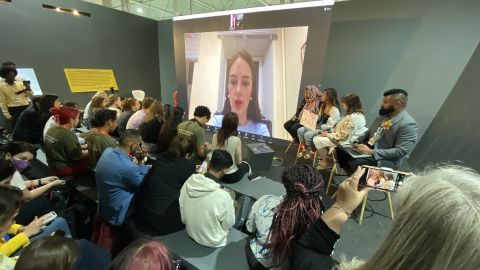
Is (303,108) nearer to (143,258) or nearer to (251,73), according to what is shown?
(251,73)

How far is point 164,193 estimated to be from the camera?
1840mm

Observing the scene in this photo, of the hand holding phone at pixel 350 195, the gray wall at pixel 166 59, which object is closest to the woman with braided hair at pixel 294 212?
the hand holding phone at pixel 350 195

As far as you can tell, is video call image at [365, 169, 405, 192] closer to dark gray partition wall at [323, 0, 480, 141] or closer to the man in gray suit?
the man in gray suit

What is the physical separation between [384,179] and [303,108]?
1.89 meters

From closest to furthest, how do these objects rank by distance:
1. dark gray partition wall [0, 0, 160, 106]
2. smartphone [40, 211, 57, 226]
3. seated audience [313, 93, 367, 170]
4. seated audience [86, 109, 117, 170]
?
smartphone [40, 211, 57, 226]
seated audience [86, 109, 117, 170]
seated audience [313, 93, 367, 170]
dark gray partition wall [0, 0, 160, 106]

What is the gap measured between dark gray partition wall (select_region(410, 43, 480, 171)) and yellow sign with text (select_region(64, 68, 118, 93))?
658 cm

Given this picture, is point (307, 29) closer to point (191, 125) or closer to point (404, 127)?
point (404, 127)

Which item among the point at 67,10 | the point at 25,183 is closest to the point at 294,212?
the point at 25,183

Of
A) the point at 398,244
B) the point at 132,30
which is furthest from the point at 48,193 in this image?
the point at 132,30

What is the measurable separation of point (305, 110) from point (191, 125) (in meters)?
1.63

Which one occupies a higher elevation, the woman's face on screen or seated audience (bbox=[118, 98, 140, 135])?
the woman's face on screen

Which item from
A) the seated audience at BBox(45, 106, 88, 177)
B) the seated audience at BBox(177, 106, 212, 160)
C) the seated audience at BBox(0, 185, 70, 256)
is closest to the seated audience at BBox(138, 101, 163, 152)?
the seated audience at BBox(177, 106, 212, 160)

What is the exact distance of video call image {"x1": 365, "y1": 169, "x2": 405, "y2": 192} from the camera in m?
1.78

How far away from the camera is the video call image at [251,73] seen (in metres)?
3.70
